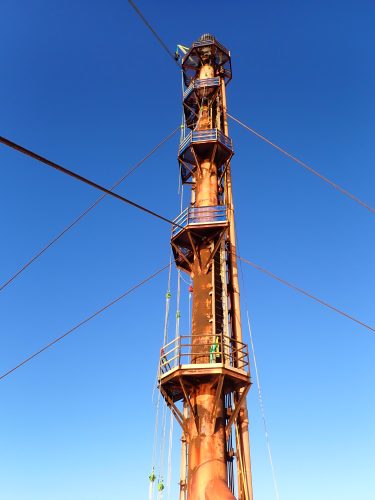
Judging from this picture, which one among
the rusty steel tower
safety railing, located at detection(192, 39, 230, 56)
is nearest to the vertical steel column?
the rusty steel tower

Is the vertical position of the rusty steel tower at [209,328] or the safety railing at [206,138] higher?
the safety railing at [206,138]

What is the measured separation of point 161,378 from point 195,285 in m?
4.95

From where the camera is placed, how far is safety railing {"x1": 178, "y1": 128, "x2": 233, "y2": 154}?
2445 centimetres

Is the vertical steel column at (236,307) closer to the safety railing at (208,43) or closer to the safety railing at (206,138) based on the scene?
the safety railing at (206,138)

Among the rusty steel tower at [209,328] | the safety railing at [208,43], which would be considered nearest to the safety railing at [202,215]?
the rusty steel tower at [209,328]

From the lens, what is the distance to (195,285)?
68.2ft

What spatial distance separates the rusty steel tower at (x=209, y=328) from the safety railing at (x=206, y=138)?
0.06 meters

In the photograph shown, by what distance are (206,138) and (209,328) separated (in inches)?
445

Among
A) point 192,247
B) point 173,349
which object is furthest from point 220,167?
point 173,349

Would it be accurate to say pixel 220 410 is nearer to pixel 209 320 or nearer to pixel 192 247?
pixel 209 320

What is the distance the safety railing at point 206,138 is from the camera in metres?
24.5

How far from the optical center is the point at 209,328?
63.0 feet

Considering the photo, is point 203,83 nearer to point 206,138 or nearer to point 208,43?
point 208,43

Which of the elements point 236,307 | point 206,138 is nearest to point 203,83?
point 206,138
